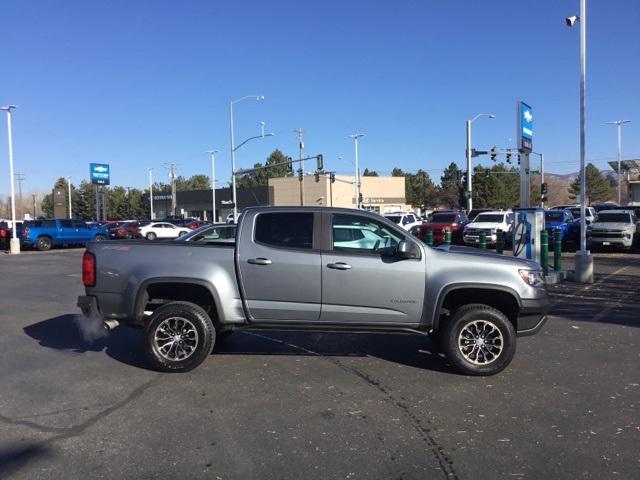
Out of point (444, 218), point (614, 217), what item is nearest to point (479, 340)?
point (614, 217)

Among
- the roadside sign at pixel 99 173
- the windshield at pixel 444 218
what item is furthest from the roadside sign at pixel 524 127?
the roadside sign at pixel 99 173

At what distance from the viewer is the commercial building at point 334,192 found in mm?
83875

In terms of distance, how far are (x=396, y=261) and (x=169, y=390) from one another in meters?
2.66

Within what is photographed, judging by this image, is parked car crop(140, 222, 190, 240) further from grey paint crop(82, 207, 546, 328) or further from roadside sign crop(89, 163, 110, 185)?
roadside sign crop(89, 163, 110, 185)

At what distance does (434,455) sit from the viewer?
408 cm

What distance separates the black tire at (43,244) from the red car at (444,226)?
19.8 meters

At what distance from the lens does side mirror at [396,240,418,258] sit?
585 centimetres

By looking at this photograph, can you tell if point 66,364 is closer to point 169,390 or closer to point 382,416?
point 169,390

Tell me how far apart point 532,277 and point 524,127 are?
13769 mm

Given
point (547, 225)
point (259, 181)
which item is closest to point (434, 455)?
point (547, 225)

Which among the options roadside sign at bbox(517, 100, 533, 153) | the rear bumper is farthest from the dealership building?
the rear bumper

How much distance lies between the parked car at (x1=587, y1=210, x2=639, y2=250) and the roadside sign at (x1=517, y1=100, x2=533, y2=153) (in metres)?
6.02

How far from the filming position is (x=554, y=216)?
26.0 metres

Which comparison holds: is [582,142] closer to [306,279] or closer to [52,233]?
[306,279]
